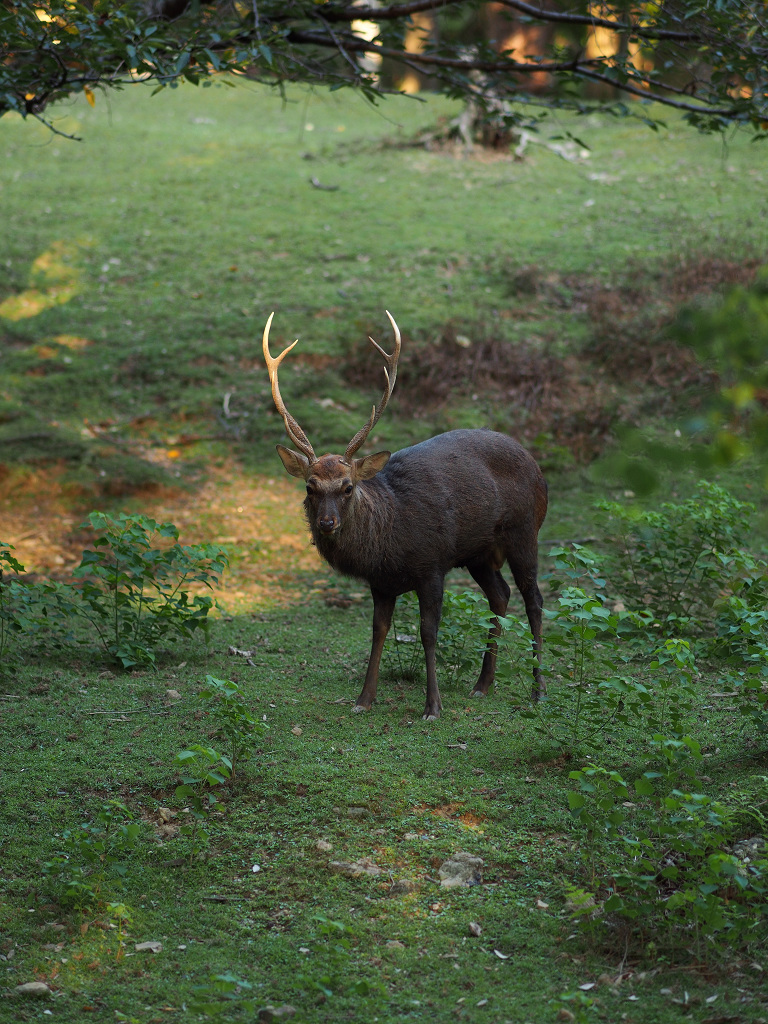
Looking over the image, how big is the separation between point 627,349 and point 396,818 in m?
8.46

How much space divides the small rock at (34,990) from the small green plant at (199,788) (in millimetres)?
899

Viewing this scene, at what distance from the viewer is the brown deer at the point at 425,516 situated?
240 inches

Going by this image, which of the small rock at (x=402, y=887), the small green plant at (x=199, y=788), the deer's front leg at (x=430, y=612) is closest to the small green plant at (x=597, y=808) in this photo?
the small rock at (x=402, y=887)

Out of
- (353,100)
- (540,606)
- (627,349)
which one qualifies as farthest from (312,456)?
(353,100)

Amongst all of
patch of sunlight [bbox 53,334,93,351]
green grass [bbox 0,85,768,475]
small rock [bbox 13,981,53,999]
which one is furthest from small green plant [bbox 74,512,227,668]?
patch of sunlight [bbox 53,334,93,351]

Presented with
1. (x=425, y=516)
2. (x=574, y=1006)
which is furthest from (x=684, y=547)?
(x=574, y=1006)

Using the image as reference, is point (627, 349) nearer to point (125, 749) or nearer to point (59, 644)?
point (59, 644)

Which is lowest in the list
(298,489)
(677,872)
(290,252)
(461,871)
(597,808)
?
(298,489)

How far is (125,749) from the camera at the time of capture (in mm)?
5395

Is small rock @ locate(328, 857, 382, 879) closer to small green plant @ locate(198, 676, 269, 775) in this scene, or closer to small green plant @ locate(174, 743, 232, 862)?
small green plant @ locate(174, 743, 232, 862)

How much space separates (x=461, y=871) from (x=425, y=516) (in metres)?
2.48

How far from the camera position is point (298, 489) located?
1059 centimetres

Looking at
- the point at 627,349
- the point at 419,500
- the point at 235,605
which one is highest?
the point at 419,500

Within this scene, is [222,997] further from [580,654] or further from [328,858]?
[580,654]
